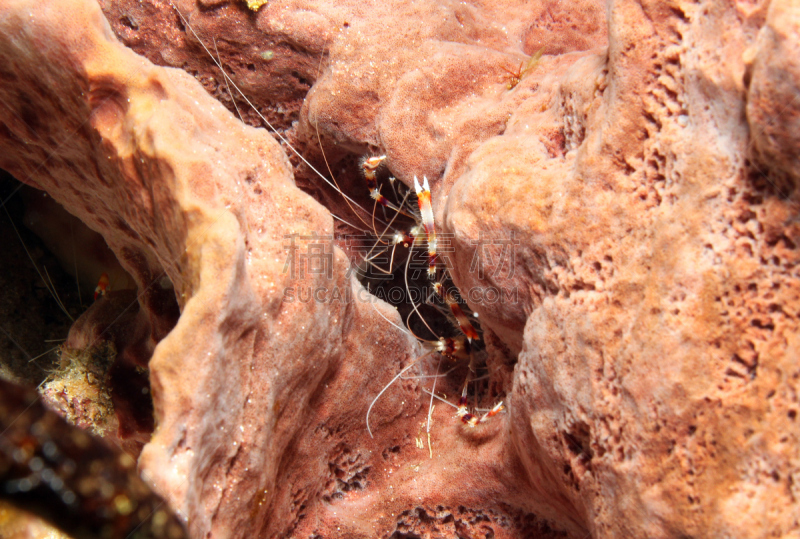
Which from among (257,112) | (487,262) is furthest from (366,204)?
(487,262)

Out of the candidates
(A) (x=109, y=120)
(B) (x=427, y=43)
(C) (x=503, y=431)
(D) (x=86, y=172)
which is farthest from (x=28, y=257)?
(C) (x=503, y=431)

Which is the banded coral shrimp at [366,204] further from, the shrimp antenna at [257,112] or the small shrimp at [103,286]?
the small shrimp at [103,286]

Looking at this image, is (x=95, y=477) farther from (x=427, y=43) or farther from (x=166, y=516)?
(x=427, y=43)

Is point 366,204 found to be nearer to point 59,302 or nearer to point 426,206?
point 426,206

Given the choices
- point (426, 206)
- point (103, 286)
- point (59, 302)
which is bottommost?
point (59, 302)

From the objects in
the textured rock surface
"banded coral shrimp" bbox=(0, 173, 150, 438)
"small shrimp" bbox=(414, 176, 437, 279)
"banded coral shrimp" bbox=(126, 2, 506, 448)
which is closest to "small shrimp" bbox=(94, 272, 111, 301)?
"banded coral shrimp" bbox=(0, 173, 150, 438)

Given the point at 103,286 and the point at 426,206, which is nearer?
the point at 426,206
